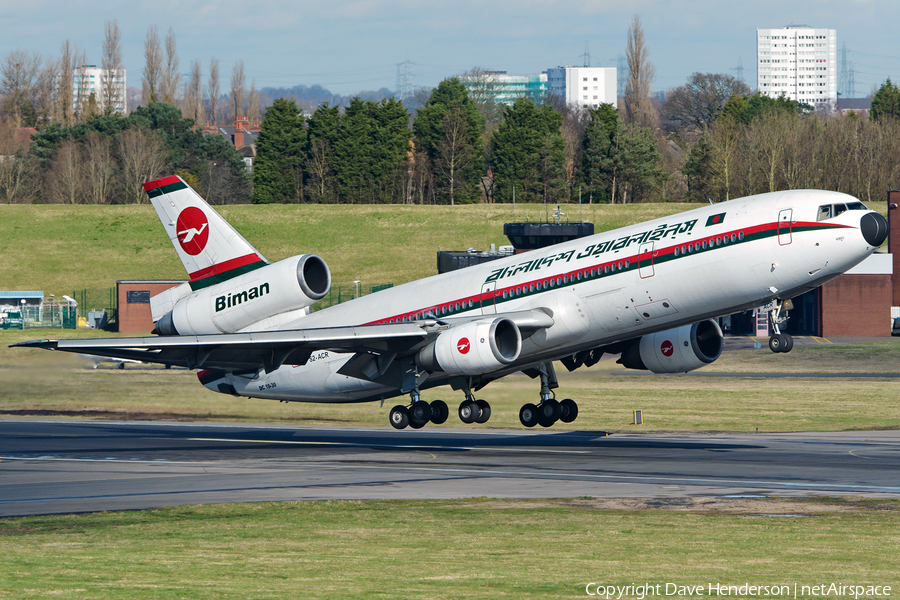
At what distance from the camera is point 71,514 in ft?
79.9

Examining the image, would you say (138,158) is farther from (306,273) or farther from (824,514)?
(824,514)

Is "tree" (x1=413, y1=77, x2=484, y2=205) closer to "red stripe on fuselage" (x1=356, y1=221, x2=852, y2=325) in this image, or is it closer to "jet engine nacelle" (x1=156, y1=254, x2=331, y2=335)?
"jet engine nacelle" (x1=156, y1=254, x2=331, y2=335)

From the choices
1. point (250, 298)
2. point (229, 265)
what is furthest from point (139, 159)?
point (250, 298)

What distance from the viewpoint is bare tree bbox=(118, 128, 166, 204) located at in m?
159

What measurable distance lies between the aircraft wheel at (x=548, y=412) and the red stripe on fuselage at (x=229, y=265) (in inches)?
498

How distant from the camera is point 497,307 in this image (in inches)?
1494

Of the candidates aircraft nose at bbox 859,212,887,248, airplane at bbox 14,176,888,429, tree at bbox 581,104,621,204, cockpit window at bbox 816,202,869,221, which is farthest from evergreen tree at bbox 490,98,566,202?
aircraft nose at bbox 859,212,887,248

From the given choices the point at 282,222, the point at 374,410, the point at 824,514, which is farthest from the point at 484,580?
the point at 282,222

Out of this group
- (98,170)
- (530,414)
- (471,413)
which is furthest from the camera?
(98,170)

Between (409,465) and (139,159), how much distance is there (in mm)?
134632

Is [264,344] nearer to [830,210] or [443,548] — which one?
[443,548]

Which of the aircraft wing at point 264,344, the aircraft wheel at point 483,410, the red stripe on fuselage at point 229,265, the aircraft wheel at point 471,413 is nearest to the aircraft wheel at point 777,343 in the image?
the aircraft wheel at point 483,410

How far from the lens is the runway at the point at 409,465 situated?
28.1 meters

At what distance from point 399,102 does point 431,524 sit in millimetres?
147243
